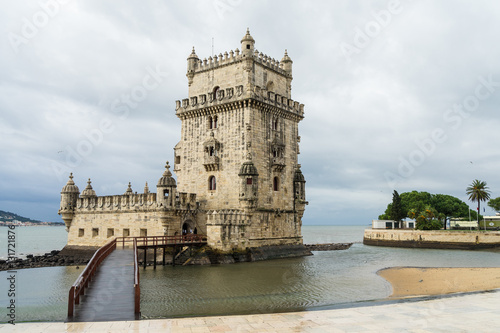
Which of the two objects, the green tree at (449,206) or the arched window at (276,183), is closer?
the arched window at (276,183)

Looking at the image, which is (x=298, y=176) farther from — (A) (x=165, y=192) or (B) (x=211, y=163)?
(A) (x=165, y=192)

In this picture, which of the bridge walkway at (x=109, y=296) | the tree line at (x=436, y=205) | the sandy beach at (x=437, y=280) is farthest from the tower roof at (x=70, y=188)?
the tree line at (x=436, y=205)

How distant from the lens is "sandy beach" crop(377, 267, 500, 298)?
22656 mm

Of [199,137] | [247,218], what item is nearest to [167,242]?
[247,218]

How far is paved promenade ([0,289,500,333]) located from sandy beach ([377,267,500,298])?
7.14 metres

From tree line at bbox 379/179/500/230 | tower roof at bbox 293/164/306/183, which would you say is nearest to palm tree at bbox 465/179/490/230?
tree line at bbox 379/179/500/230

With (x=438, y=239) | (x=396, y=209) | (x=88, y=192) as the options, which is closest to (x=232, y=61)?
(x=88, y=192)

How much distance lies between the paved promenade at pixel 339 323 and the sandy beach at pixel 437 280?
7.14 m

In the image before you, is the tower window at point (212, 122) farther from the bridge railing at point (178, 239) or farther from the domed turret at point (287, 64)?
the bridge railing at point (178, 239)

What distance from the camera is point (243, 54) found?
38969mm

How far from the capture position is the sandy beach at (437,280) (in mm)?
22656

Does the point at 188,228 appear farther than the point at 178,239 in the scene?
Yes

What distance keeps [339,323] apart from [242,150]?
2570 cm

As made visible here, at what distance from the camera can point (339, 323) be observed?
1280 cm
